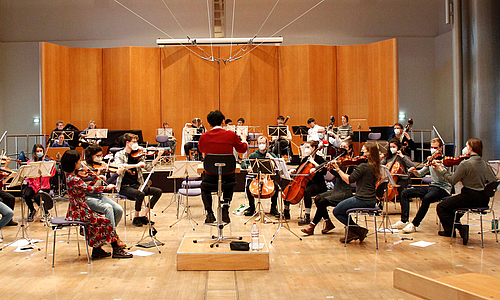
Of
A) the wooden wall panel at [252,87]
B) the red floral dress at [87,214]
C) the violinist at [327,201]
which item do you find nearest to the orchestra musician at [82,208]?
the red floral dress at [87,214]

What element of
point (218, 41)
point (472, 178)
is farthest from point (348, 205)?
point (218, 41)

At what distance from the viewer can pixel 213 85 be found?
13.5 meters

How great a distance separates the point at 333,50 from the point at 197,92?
4589mm

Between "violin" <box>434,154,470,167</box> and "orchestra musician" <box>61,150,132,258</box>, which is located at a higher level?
"violin" <box>434,154,470,167</box>

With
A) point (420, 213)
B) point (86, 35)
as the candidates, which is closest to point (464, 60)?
point (420, 213)

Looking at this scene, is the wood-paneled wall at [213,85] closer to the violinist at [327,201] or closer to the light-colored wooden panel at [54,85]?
the light-colored wooden panel at [54,85]

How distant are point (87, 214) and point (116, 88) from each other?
32.1 feet

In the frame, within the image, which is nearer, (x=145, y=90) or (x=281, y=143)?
(x=281, y=143)

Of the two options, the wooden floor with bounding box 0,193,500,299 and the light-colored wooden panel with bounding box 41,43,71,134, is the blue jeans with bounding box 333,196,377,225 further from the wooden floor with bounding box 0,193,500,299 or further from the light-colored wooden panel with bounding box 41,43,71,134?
the light-colored wooden panel with bounding box 41,43,71,134

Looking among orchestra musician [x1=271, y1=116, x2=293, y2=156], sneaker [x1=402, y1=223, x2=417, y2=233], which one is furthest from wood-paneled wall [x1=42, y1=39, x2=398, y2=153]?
sneaker [x1=402, y1=223, x2=417, y2=233]

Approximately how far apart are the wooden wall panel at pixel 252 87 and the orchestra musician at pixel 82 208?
927 centimetres

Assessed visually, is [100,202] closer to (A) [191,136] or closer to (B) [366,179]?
(B) [366,179]

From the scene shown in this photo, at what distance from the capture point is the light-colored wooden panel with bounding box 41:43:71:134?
41.2 ft

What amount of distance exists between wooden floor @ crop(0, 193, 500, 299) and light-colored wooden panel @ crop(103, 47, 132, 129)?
8223mm
